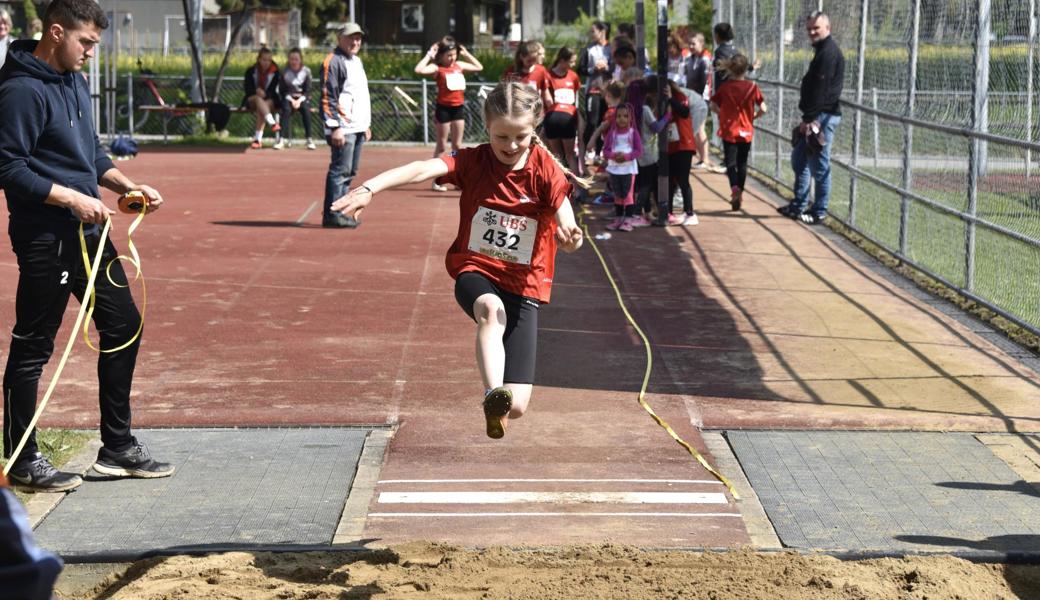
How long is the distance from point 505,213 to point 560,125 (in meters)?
11.2

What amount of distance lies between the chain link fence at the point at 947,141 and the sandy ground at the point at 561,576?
194 inches

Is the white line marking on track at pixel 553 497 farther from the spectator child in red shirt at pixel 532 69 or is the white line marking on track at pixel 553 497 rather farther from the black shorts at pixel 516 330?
the spectator child in red shirt at pixel 532 69

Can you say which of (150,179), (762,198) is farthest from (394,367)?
(150,179)

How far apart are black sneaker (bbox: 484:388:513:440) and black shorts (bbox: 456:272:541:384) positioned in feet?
1.05

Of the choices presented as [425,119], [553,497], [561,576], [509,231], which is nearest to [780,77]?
[425,119]

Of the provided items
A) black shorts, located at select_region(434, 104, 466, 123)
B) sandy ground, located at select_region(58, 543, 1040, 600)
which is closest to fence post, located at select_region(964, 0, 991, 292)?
sandy ground, located at select_region(58, 543, 1040, 600)

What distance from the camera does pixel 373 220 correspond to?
1648cm

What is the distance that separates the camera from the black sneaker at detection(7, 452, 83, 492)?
675cm

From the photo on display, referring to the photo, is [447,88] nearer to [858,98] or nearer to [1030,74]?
[858,98]

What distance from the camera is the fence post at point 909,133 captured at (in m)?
13.2

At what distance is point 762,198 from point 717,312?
7.29 m

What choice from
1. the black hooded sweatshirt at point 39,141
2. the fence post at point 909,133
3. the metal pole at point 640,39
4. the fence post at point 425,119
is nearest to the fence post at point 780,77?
the metal pole at point 640,39

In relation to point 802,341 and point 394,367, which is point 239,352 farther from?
point 802,341

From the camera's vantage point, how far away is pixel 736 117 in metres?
16.5
